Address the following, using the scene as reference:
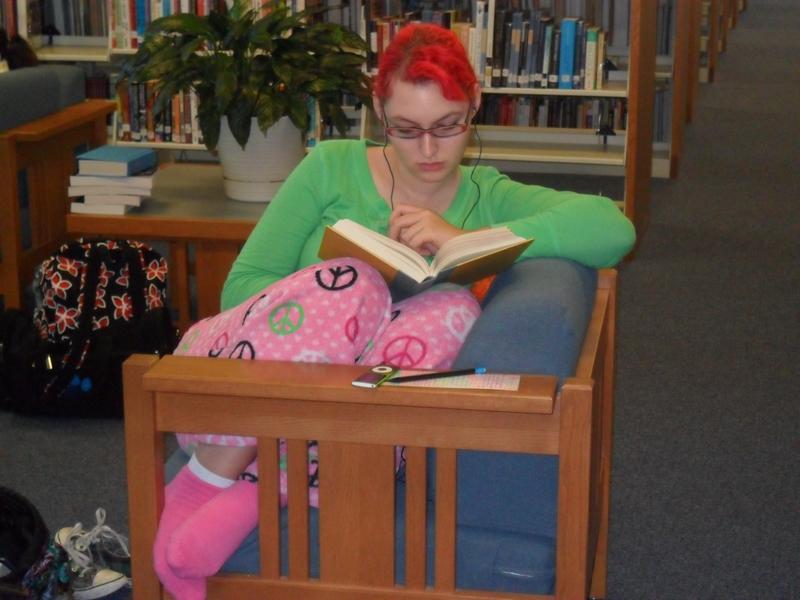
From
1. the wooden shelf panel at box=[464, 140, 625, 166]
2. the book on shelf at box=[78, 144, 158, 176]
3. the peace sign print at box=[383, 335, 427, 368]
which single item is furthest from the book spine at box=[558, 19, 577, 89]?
the peace sign print at box=[383, 335, 427, 368]

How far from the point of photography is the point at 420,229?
6.20ft

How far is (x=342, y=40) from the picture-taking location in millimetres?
3318

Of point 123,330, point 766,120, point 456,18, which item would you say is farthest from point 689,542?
point 766,120

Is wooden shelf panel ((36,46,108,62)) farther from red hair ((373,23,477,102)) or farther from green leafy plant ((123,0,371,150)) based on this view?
red hair ((373,23,477,102))

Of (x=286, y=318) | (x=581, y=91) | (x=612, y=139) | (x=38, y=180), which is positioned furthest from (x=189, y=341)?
(x=612, y=139)

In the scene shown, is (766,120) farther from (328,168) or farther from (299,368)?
(299,368)

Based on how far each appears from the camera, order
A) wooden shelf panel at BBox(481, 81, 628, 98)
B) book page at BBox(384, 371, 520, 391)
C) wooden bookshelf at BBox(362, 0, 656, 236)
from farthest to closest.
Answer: wooden shelf panel at BBox(481, 81, 628, 98), wooden bookshelf at BBox(362, 0, 656, 236), book page at BBox(384, 371, 520, 391)

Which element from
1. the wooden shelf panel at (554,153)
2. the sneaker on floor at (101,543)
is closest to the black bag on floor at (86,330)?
the sneaker on floor at (101,543)

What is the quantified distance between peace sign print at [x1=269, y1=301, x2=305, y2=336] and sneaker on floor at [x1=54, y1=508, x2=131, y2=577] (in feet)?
2.83

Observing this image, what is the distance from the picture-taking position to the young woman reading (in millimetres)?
1614

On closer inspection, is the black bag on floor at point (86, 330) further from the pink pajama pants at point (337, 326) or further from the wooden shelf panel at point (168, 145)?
the wooden shelf panel at point (168, 145)

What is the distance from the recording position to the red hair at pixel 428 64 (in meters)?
1.88

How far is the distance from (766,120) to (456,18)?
2844 mm

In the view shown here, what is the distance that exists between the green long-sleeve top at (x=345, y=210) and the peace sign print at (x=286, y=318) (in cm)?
35
